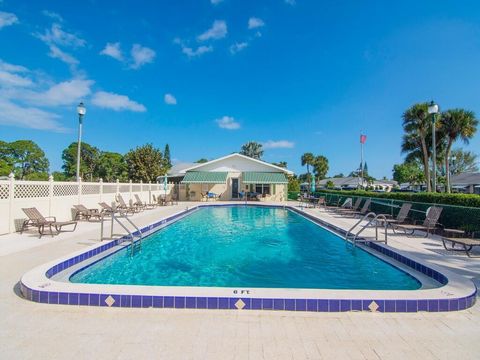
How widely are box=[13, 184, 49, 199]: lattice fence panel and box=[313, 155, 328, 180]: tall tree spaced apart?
6477cm

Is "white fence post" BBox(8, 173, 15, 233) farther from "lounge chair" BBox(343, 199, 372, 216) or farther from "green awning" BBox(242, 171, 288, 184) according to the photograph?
"green awning" BBox(242, 171, 288, 184)

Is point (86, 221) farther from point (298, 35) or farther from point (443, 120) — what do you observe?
point (443, 120)

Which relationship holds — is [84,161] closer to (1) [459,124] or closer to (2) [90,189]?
(2) [90,189]

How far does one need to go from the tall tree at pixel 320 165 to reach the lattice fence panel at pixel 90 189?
60.1 m

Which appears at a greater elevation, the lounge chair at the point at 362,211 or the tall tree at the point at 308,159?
the tall tree at the point at 308,159

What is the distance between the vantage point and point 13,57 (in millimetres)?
21375

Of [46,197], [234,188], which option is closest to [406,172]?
[234,188]

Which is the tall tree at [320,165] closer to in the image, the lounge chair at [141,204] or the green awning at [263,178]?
the green awning at [263,178]

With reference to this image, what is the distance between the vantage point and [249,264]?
359 inches

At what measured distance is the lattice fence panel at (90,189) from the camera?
17.5m

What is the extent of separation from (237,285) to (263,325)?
2984 mm

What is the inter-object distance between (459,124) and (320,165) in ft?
138

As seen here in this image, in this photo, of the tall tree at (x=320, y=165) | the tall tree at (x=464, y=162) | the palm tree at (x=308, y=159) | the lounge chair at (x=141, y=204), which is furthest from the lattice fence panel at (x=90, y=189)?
the tall tree at (x=464, y=162)

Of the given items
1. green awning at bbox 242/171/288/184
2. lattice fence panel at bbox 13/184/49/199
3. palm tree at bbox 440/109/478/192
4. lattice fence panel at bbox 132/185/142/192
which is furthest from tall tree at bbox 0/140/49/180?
palm tree at bbox 440/109/478/192
